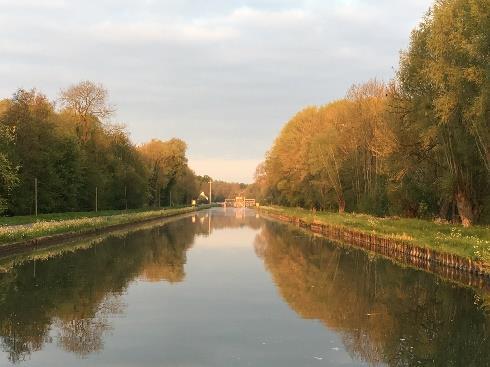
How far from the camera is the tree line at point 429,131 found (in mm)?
24359

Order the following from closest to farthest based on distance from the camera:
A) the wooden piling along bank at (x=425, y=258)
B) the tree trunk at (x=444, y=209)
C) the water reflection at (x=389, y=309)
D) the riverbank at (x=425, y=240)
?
1. the water reflection at (x=389, y=309)
2. the wooden piling along bank at (x=425, y=258)
3. the riverbank at (x=425, y=240)
4. the tree trunk at (x=444, y=209)

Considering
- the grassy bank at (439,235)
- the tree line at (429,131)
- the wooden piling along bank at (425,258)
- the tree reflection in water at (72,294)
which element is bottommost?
the tree reflection in water at (72,294)

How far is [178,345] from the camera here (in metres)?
10.1

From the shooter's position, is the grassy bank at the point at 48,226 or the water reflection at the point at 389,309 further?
the grassy bank at the point at 48,226

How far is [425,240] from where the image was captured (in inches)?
965

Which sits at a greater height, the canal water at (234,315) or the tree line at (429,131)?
the tree line at (429,131)

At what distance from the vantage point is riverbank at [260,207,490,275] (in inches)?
772

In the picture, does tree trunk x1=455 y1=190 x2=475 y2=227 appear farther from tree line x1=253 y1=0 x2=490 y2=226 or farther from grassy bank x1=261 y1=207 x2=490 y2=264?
grassy bank x1=261 y1=207 x2=490 y2=264

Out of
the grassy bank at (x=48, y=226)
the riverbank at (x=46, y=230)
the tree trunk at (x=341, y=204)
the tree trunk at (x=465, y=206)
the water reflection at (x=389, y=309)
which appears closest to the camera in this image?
the water reflection at (x=389, y=309)

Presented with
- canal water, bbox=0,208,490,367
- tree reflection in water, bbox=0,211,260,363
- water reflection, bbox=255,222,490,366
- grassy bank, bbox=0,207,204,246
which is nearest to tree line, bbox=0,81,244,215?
grassy bank, bbox=0,207,204,246

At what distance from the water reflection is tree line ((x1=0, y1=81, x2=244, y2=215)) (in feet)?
71.3

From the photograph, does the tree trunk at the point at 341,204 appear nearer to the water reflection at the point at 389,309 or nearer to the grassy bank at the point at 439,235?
the grassy bank at the point at 439,235

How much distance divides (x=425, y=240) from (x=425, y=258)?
115cm

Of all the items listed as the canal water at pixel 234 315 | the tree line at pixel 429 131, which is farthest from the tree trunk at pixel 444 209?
the canal water at pixel 234 315
